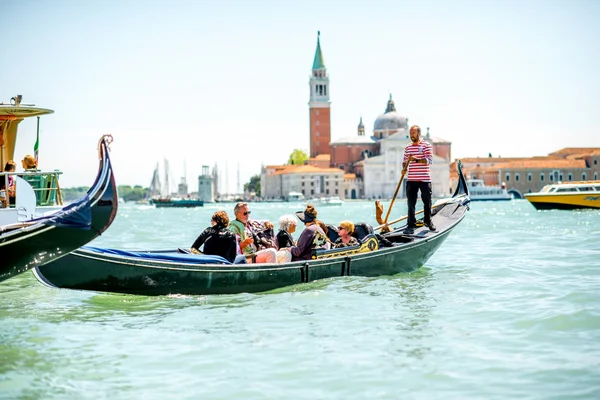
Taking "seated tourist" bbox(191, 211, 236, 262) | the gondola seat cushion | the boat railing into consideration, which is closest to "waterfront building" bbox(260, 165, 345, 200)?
the boat railing

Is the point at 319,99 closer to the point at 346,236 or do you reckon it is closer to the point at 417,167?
the point at 417,167

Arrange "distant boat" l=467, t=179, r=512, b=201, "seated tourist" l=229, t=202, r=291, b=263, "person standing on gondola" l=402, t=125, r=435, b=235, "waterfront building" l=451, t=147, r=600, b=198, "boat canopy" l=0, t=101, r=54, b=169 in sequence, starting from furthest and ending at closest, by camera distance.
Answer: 1. "waterfront building" l=451, t=147, r=600, b=198
2. "distant boat" l=467, t=179, r=512, b=201
3. "person standing on gondola" l=402, t=125, r=435, b=235
4. "boat canopy" l=0, t=101, r=54, b=169
5. "seated tourist" l=229, t=202, r=291, b=263

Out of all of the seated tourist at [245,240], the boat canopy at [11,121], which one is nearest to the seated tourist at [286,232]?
the seated tourist at [245,240]

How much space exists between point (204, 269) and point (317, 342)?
174 centimetres

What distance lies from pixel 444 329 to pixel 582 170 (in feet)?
268

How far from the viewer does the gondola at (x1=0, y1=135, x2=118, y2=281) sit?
5.54 meters

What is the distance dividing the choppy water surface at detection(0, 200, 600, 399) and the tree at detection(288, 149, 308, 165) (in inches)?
3795

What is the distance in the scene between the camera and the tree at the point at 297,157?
10506cm

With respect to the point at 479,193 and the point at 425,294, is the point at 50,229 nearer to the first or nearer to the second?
the point at 425,294

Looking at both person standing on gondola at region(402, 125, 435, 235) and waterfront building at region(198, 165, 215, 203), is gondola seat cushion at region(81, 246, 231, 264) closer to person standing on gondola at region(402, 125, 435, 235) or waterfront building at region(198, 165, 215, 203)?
person standing on gondola at region(402, 125, 435, 235)

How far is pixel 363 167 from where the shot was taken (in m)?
87.6

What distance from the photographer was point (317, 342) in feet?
18.7

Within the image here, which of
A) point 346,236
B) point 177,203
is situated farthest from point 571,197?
point 177,203

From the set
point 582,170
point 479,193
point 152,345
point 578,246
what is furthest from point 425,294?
point 582,170
